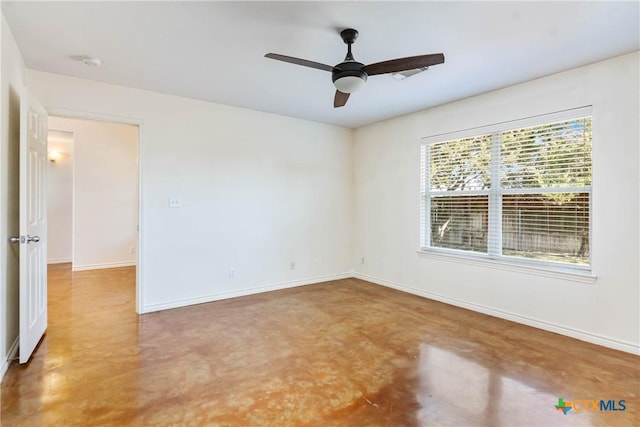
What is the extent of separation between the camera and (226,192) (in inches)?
166

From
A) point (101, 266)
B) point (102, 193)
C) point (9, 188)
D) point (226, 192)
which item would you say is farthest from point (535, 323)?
point (102, 193)

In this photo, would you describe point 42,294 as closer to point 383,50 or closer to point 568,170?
point 383,50

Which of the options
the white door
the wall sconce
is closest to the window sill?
the white door

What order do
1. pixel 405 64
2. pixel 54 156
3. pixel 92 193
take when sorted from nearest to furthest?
pixel 405 64, pixel 92 193, pixel 54 156

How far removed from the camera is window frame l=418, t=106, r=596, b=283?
300 centimetres

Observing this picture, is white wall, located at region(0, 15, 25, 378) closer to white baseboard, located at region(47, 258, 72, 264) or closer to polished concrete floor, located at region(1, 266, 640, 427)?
polished concrete floor, located at region(1, 266, 640, 427)

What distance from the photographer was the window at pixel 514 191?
9.97ft

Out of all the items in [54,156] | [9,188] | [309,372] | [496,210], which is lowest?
[309,372]

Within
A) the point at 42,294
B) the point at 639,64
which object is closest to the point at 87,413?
the point at 42,294

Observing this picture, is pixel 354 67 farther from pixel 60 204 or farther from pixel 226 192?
pixel 60 204

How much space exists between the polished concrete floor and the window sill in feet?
1.87

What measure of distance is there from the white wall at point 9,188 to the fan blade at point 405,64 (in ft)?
8.30

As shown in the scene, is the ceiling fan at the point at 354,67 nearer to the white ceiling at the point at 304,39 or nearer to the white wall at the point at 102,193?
the white ceiling at the point at 304,39

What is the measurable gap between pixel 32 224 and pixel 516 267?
458 centimetres
